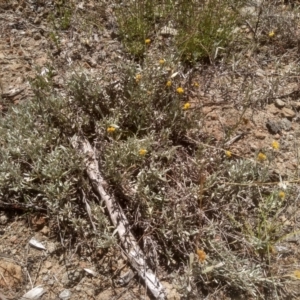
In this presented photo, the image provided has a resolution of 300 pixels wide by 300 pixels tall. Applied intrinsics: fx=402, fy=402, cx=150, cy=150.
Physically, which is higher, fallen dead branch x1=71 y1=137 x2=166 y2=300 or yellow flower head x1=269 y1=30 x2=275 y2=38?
Answer: yellow flower head x1=269 y1=30 x2=275 y2=38

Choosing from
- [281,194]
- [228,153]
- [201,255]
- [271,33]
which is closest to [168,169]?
[228,153]

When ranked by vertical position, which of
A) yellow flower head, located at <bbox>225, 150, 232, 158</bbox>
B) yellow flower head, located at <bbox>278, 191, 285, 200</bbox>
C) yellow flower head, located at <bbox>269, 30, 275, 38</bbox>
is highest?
yellow flower head, located at <bbox>269, 30, 275, 38</bbox>

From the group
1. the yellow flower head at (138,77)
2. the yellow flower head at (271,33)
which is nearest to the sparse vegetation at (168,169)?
the yellow flower head at (138,77)

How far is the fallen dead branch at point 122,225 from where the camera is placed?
8.43ft

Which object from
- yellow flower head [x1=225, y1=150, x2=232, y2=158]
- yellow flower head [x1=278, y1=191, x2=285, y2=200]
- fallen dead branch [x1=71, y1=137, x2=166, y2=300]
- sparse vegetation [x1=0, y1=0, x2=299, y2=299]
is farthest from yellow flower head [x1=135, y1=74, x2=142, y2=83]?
yellow flower head [x1=278, y1=191, x2=285, y2=200]

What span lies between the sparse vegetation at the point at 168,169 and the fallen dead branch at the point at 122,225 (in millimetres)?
57

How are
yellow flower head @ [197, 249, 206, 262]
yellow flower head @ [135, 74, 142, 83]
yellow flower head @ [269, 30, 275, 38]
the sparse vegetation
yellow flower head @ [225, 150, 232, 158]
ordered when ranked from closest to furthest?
yellow flower head @ [197, 249, 206, 262], the sparse vegetation, yellow flower head @ [225, 150, 232, 158], yellow flower head @ [135, 74, 142, 83], yellow flower head @ [269, 30, 275, 38]

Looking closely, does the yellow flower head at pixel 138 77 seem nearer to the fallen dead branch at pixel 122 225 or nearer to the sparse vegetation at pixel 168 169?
the sparse vegetation at pixel 168 169

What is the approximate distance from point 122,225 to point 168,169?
0.52 meters

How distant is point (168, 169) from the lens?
2.91 metres

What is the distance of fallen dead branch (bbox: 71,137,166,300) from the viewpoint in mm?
2570

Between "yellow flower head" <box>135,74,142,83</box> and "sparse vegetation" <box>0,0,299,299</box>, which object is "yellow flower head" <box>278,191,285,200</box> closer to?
"sparse vegetation" <box>0,0,299,299</box>

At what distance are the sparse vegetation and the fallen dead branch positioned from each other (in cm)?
6

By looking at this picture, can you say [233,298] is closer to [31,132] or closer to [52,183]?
[52,183]
